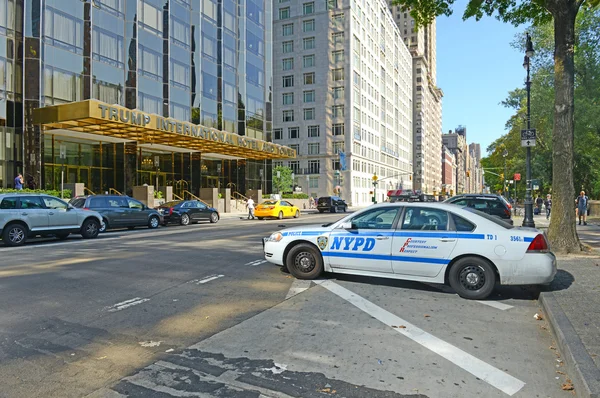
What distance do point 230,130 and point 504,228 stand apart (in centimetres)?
4121

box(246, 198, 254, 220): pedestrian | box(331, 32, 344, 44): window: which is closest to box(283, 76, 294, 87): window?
box(331, 32, 344, 44): window

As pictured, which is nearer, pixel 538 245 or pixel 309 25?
pixel 538 245

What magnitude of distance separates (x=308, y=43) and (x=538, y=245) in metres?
76.0

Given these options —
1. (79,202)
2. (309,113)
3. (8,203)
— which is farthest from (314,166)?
(8,203)

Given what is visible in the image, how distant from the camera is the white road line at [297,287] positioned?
288 inches

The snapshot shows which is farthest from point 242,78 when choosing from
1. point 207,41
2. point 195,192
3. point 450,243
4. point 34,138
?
point 450,243

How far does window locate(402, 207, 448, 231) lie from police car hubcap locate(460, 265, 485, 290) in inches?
29.0

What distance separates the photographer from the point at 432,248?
7.19 metres

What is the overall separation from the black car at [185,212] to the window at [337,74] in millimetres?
53223

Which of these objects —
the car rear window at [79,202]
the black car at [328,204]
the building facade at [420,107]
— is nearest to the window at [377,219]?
the car rear window at [79,202]

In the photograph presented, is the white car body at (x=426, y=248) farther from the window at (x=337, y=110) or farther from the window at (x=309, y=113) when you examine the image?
the window at (x=309, y=113)

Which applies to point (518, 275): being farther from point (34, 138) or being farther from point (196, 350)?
point (34, 138)

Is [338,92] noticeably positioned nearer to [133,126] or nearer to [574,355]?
[133,126]

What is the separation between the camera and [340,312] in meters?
6.16
